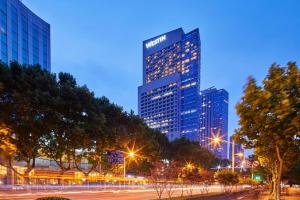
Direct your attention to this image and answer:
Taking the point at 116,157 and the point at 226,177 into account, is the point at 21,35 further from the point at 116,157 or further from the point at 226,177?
the point at 226,177

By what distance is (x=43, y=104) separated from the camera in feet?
114

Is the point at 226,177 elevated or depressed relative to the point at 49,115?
depressed

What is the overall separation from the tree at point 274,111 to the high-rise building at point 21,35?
226 ft

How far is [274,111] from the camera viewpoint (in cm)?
1073

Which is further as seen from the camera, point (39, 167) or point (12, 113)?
point (39, 167)

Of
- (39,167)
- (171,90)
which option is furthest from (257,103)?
(171,90)

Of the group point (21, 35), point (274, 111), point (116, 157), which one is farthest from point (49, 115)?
point (21, 35)

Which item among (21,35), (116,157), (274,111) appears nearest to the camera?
(274,111)

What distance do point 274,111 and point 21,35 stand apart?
81.7 meters

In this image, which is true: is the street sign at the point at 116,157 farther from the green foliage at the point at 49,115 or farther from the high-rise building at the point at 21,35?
the high-rise building at the point at 21,35

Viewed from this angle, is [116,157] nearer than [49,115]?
No

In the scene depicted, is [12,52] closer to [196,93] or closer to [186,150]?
[186,150]

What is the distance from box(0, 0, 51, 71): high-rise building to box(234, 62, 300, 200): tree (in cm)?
6885

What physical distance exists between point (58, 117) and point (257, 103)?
2788cm
